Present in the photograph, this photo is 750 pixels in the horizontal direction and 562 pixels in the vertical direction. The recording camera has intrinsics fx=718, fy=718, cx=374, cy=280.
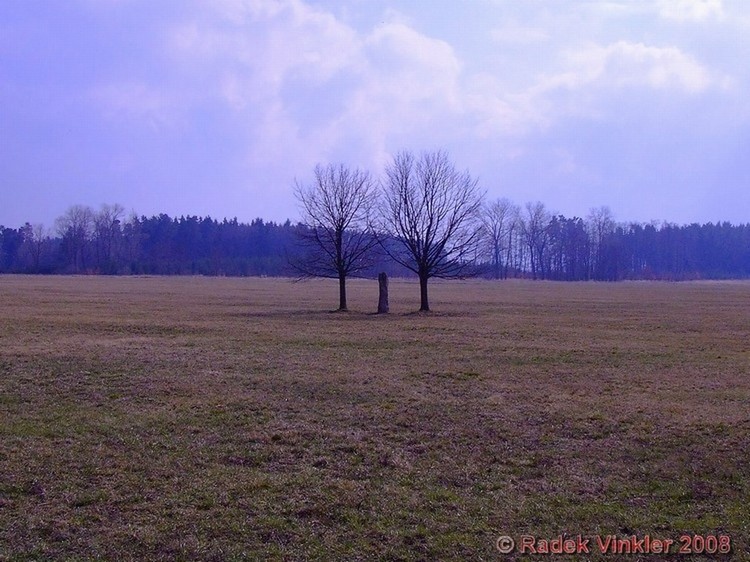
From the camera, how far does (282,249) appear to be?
158 m

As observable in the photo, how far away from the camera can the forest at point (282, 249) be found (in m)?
135

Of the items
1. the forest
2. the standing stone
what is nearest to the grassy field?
the standing stone

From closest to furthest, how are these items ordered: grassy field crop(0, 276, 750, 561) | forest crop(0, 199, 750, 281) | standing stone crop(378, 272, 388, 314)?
grassy field crop(0, 276, 750, 561) → standing stone crop(378, 272, 388, 314) → forest crop(0, 199, 750, 281)

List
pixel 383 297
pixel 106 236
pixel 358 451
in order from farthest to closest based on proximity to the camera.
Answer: pixel 106 236, pixel 383 297, pixel 358 451

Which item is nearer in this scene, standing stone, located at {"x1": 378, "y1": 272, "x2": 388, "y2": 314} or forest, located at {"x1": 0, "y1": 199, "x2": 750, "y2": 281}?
standing stone, located at {"x1": 378, "y1": 272, "x2": 388, "y2": 314}

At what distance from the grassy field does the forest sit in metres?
106

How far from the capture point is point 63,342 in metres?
17.5

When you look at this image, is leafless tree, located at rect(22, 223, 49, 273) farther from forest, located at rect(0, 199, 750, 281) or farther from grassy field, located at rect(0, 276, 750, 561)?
grassy field, located at rect(0, 276, 750, 561)

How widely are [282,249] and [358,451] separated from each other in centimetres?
15125

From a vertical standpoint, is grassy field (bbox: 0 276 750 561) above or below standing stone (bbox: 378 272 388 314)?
below

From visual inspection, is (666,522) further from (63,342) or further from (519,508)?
(63,342)

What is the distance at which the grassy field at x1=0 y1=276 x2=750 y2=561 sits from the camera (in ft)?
20.1

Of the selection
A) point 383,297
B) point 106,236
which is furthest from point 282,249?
point 383,297

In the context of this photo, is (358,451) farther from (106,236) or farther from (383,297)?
(106,236)
